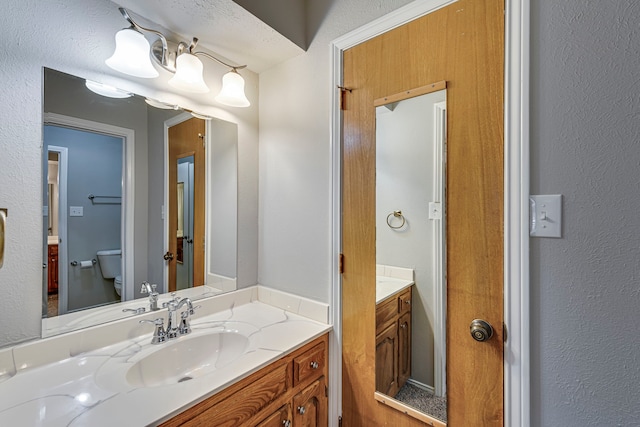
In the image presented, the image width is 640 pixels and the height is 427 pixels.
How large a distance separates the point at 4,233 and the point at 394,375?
1.47 meters

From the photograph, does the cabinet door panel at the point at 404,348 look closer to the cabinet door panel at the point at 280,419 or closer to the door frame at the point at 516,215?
the door frame at the point at 516,215

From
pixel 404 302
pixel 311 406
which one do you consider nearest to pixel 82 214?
pixel 311 406

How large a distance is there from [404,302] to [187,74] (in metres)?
1.37

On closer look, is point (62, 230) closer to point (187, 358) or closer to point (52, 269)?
point (52, 269)

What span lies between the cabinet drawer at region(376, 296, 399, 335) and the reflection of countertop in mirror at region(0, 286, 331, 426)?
25 cm

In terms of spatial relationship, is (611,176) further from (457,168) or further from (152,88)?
(152,88)

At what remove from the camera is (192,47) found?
128 centimetres

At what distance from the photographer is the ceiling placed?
3.69ft

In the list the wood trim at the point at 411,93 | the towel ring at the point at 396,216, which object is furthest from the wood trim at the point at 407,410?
the wood trim at the point at 411,93

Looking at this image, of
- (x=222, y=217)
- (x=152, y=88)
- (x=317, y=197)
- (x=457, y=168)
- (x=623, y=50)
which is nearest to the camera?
(x=623, y=50)

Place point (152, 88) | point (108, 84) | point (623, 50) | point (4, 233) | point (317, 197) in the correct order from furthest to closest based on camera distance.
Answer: point (317, 197) → point (152, 88) → point (108, 84) → point (4, 233) → point (623, 50)

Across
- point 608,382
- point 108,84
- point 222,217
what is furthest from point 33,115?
point 608,382

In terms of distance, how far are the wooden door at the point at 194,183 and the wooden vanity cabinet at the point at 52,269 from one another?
0.41 meters

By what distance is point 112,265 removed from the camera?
1.20 m
